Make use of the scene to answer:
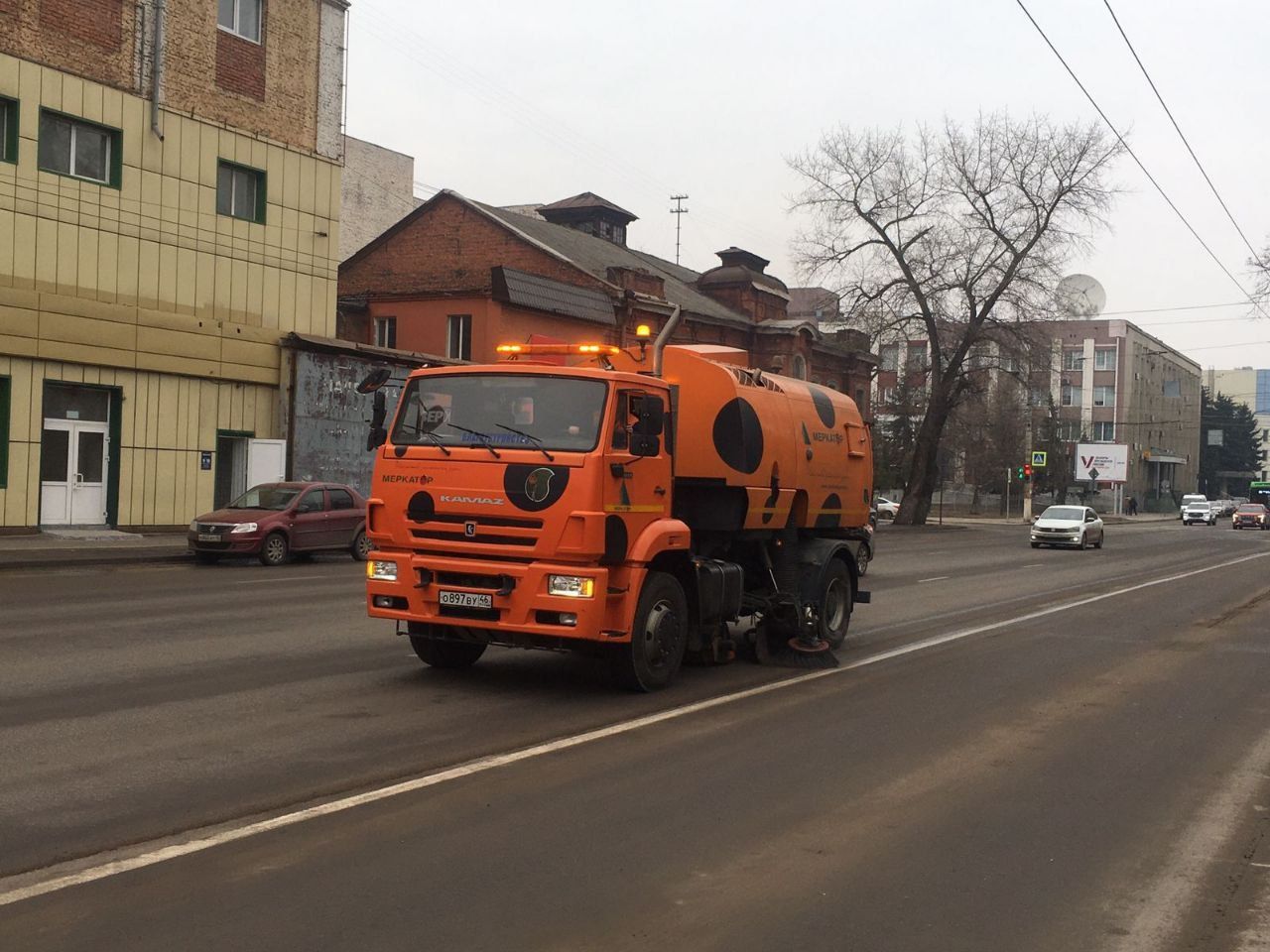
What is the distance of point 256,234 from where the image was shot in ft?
98.6

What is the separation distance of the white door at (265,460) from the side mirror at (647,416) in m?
21.8

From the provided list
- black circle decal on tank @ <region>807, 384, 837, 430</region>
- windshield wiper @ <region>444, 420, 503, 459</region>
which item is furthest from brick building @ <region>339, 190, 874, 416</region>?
windshield wiper @ <region>444, 420, 503, 459</region>

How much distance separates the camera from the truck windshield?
9.22 metres

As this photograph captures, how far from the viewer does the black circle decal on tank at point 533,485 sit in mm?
8969

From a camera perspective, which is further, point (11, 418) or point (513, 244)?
point (513, 244)

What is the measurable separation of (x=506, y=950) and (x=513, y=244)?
135ft

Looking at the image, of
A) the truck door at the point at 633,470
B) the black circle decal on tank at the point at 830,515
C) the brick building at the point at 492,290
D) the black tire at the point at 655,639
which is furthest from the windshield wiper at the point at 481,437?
the brick building at the point at 492,290

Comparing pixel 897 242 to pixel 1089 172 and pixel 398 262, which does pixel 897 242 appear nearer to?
pixel 1089 172

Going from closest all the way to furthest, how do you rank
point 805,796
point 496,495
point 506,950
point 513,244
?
point 506,950 < point 805,796 < point 496,495 < point 513,244

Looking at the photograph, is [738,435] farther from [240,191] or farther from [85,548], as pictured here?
[240,191]

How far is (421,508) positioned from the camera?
9.34 meters

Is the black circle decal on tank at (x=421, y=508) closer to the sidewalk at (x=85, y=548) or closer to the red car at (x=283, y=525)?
the red car at (x=283, y=525)

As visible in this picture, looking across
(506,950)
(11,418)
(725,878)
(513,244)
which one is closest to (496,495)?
(725,878)

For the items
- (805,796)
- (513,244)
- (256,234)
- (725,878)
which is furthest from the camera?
(513,244)
